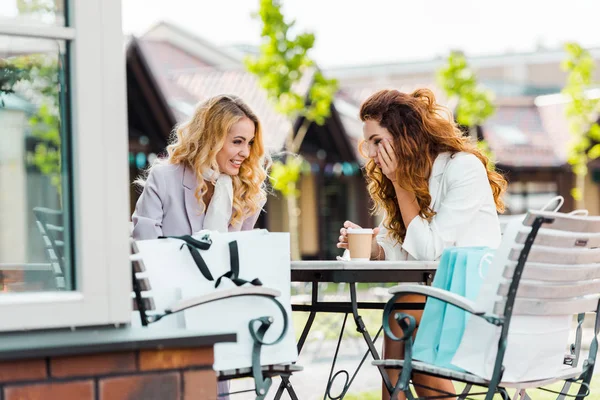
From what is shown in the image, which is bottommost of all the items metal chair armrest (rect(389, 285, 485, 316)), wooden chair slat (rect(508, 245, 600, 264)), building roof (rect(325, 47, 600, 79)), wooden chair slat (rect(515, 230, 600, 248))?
metal chair armrest (rect(389, 285, 485, 316))

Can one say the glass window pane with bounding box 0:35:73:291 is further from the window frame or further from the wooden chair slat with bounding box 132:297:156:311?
the wooden chair slat with bounding box 132:297:156:311

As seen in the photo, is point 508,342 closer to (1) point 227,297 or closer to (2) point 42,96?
(1) point 227,297

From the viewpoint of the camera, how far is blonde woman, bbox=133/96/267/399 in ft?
14.1

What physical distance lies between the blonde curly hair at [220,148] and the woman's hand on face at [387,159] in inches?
25.7

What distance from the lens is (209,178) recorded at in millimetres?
4387

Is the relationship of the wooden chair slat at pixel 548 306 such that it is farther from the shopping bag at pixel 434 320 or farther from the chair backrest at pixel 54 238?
the chair backrest at pixel 54 238

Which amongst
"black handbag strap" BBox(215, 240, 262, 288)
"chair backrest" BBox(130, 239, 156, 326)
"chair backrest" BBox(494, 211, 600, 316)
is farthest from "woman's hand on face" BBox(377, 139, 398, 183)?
"chair backrest" BBox(130, 239, 156, 326)

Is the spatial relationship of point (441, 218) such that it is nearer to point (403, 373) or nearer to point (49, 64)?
point (403, 373)

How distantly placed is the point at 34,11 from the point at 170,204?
190 centimetres

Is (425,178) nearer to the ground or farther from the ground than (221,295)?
farther from the ground

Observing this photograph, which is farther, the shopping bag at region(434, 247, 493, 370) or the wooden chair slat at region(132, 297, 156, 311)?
the shopping bag at region(434, 247, 493, 370)

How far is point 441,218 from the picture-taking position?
397 cm

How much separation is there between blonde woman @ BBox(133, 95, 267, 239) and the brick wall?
5.69 feet

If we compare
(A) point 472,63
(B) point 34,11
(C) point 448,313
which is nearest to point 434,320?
(C) point 448,313
